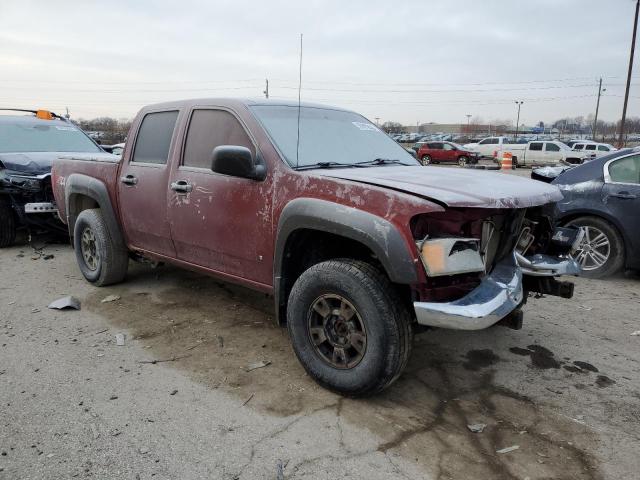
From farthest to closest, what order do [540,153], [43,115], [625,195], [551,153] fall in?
1. [540,153]
2. [551,153]
3. [43,115]
4. [625,195]

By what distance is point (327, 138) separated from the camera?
13.0ft

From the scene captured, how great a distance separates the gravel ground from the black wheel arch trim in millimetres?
735

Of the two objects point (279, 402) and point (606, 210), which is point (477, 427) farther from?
point (606, 210)

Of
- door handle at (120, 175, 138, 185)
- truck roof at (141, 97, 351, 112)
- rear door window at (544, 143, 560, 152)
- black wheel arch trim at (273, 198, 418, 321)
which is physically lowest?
black wheel arch trim at (273, 198, 418, 321)

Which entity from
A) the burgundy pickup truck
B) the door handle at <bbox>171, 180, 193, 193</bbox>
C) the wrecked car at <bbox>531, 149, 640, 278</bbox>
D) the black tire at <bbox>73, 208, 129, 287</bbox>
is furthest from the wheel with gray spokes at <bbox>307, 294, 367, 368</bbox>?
the wrecked car at <bbox>531, 149, 640, 278</bbox>

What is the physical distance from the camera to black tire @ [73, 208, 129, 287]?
5074 mm

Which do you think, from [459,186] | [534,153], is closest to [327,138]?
[459,186]

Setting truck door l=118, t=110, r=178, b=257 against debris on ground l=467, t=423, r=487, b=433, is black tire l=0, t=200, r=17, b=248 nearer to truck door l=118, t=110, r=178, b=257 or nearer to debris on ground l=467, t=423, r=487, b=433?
truck door l=118, t=110, r=178, b=257

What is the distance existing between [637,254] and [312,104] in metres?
4.04

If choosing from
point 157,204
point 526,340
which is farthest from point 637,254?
point 157,204

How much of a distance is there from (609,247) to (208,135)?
15.3 ft

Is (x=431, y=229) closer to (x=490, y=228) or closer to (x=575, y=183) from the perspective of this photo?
(x=490, y=228)

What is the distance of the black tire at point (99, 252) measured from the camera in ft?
16.6

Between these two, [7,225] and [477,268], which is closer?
[477,268]
